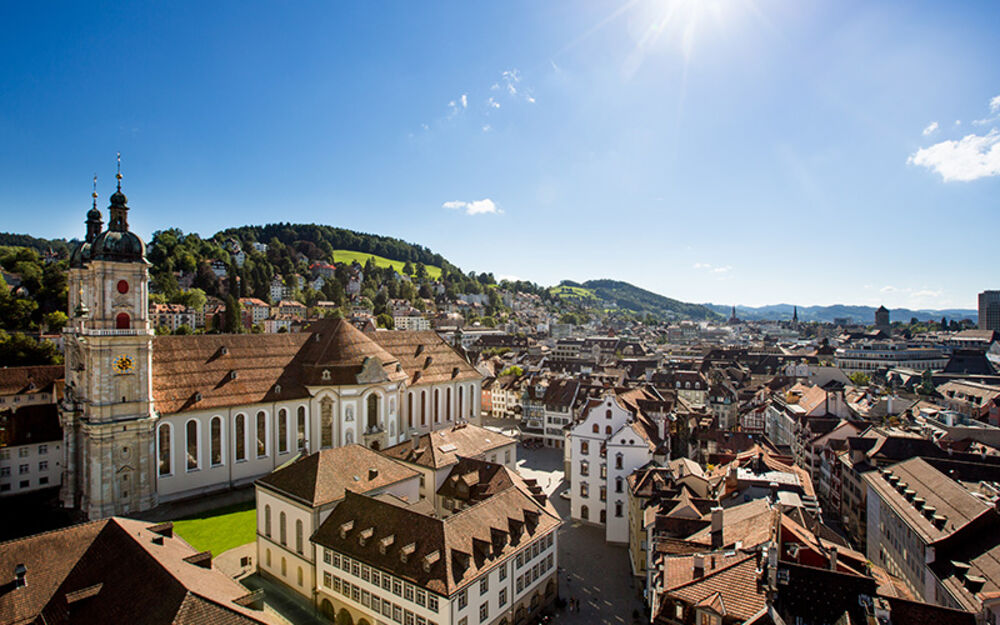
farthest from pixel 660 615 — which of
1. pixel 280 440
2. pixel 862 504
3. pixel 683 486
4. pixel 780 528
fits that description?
pixel 280 440

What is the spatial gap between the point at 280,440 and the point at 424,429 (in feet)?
51.2

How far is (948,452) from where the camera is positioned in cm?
4081

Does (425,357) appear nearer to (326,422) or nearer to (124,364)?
(326,422)

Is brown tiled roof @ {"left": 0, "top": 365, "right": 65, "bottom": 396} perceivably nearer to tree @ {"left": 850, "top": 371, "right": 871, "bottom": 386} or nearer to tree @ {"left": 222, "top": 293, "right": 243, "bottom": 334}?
tree @ {"left": 222, "top": 293, "right": 243, "bottom": 334}

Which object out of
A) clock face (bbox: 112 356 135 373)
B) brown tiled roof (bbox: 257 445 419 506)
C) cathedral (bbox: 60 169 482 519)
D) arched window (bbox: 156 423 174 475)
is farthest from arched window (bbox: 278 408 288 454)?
brown tiled roof (bbox: 257 445 419 506)

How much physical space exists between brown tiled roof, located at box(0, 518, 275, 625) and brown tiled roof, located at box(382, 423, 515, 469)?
1599 cm

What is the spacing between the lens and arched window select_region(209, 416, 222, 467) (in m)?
41.0

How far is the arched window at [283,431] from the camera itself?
44.8 m

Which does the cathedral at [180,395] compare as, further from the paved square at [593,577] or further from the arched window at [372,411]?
the paved square at [593,577]

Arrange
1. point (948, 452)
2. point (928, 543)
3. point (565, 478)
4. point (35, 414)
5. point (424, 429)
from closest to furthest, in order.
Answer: point (928, 543), point (948, 452), point (35, 414), point (565, 478), point (424, 429)

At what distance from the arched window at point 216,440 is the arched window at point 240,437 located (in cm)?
116

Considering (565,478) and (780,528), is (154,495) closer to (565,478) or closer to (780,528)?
(565,478)

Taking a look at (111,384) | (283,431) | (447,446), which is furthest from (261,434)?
(447,446)

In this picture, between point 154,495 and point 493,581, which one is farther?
point 154,495
